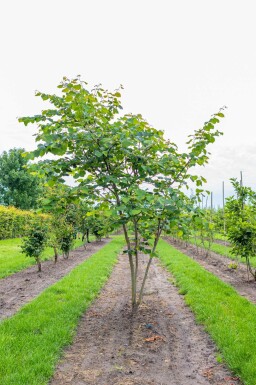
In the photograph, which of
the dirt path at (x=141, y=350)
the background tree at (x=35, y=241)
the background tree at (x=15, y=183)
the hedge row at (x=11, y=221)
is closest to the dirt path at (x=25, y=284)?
the background tree at (x=35, y=241)

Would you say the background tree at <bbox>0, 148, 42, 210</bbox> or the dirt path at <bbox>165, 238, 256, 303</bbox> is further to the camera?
the background tree at <bbox>0, 148, 42, 210</bbox>

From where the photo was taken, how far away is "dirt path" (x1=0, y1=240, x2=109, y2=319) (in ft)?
25.0

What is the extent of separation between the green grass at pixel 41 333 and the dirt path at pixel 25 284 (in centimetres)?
65

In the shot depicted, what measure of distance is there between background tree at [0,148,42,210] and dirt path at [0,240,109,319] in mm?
30764

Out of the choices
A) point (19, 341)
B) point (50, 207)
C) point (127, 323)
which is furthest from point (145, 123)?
point (19, 341)

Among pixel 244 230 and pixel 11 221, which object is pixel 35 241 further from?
pixel 11 221

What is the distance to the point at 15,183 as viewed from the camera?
43875 mm

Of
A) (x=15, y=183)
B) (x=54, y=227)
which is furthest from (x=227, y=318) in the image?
(x=15, y=183)

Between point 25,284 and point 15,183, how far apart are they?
119 feet

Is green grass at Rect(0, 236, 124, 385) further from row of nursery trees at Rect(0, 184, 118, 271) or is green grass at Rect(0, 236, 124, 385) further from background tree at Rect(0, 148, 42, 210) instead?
background tree at Rect(0, 148, 42, 210)

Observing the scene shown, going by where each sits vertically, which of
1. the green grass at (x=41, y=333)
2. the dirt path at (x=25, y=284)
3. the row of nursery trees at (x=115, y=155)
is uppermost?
the row of nursery trees at (x=115, y=155)

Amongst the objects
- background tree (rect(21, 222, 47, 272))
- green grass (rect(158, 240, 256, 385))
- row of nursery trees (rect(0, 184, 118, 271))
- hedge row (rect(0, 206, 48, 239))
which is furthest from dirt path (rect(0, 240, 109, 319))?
hedge row (rect(0, 206, 48, 239))

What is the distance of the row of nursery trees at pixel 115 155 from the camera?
5.01m

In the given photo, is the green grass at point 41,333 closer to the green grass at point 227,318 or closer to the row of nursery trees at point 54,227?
the row of nursery trees at point 54,227
